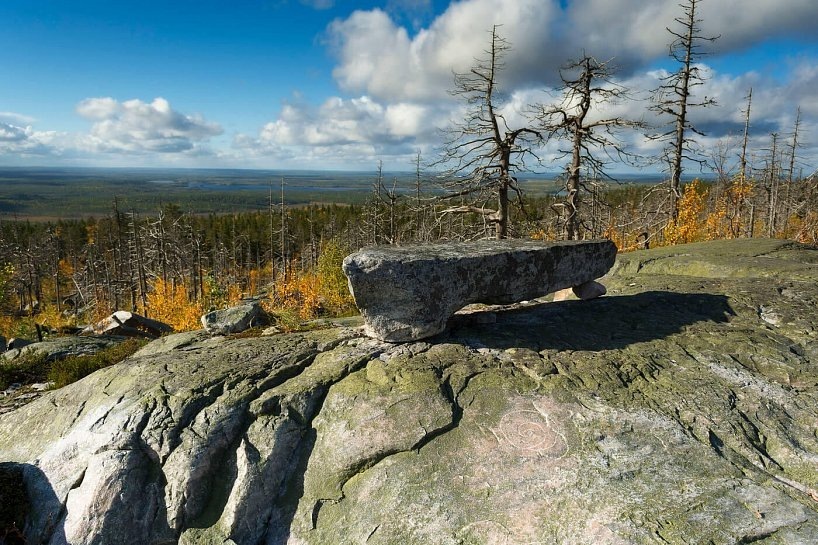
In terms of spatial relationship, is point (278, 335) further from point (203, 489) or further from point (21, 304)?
point (21, 304)

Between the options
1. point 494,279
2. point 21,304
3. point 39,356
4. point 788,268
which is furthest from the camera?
point 21,304

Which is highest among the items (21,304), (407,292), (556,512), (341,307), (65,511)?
(407,292)

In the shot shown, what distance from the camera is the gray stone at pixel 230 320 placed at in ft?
40.4

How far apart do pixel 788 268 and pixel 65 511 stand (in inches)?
785

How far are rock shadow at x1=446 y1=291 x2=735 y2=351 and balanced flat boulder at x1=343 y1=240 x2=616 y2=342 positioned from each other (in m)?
0.72

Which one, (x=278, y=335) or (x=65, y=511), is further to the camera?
(x=278, y=335)

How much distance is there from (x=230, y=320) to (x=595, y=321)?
952cm

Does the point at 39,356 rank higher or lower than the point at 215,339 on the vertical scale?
lower

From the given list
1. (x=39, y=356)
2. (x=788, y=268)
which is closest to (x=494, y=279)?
(x=788, y=268)

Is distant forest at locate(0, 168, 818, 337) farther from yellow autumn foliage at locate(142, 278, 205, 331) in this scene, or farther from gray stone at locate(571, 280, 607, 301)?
gray stone at locate(571, 280, 607, 301)

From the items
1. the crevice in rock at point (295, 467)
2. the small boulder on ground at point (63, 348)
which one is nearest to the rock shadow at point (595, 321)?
the crevice in rock at point (295, 467)

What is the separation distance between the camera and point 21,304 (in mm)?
85250

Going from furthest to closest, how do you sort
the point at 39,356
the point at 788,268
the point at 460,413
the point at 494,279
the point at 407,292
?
the point at 39,356 < the point at 788,268 < the point at 494,279 < the point at 407,292 < the point at 460,413

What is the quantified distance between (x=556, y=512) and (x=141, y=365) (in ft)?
28.6
